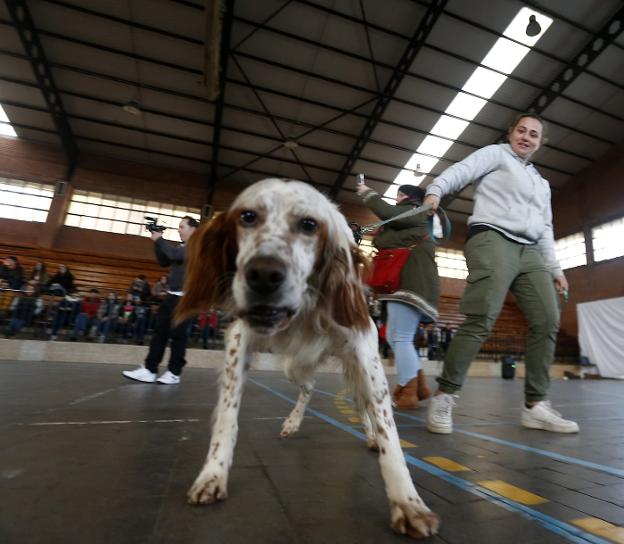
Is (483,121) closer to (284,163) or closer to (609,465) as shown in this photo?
(284,163)

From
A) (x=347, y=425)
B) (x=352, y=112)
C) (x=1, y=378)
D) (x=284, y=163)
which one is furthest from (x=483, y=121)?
(x=1, y=378)

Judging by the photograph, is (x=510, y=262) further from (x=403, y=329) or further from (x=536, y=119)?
(x=536, y=119)

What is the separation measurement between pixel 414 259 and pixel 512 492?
1.89 m

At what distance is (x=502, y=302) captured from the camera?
2355mm

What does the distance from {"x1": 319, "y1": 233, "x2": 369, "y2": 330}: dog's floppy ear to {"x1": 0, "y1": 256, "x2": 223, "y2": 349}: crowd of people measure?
261 inches

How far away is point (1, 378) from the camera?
12.0 feet

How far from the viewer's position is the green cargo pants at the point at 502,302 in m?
2.27

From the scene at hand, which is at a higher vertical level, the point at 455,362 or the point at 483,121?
the point at 483,121

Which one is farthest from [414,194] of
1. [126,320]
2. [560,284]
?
[126,320]

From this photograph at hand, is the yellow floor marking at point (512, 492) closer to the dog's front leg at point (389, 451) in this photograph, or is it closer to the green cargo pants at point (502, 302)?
the dog's front leg at point (389, 451)

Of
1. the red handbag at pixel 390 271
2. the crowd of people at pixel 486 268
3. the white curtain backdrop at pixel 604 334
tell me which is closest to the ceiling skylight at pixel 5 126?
the crowd of people at pixel 486 268

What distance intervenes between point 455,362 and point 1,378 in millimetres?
4445

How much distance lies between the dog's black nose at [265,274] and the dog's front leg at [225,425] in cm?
39

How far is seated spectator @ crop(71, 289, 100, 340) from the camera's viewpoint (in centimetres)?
778
